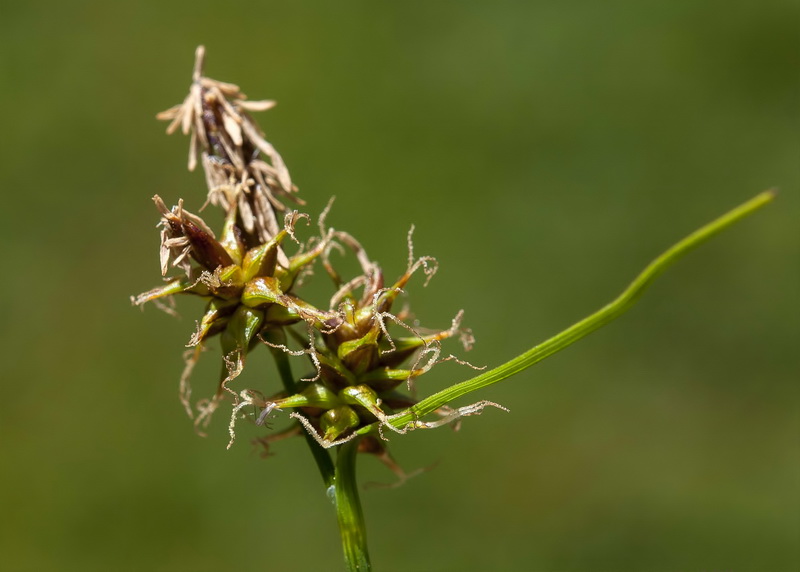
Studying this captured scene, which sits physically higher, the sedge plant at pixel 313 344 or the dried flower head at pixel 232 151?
the dried flower head at pixel 232 151

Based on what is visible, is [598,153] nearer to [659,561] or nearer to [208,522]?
[659,561]

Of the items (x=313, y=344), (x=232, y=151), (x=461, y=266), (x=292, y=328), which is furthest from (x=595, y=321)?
(x=461, y=266)

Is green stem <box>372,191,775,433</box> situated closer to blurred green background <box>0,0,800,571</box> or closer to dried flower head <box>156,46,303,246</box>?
dried flower head <box>156,46,303,246</box>

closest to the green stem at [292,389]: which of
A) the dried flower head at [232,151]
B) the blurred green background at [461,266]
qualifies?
the dried flower head at [232,151]

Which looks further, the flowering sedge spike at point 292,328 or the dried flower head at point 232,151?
the dried flower head at point 232,151

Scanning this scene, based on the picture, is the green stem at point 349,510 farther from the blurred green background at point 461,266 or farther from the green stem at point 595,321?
the blurred green background at point 461,266

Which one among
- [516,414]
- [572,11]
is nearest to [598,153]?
[572,11]

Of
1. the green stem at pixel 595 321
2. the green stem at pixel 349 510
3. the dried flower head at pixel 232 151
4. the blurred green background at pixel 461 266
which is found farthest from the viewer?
the blurred green background at pixel 461 266
